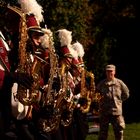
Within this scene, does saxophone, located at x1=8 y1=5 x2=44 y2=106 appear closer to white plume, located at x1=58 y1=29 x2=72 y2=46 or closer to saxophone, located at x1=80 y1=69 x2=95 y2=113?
white plume, located at x1=58 y1=29 x2=72 y2=46

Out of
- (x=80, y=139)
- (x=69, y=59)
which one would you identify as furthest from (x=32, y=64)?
(x=80, y=139)

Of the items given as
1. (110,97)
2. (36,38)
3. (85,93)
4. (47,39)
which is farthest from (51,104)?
(110,97)

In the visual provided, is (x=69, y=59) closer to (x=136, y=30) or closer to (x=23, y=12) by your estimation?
(x=23, y=12)

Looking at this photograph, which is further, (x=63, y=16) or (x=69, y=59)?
(x=63, y=16)

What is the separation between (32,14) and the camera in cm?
707

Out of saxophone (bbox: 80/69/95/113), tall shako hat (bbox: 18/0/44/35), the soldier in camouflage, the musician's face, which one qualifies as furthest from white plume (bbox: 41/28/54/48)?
the soldier in camouflage

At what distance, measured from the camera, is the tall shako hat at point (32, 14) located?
22.4ft

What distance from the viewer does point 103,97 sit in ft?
41.0

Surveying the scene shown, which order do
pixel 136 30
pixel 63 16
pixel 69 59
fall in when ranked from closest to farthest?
pixel 69 59
pixel 63 16
pixel 136 30

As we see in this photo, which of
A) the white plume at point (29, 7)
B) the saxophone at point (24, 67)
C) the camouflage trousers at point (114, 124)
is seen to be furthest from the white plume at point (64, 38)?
the saxophone at point (24, 67)

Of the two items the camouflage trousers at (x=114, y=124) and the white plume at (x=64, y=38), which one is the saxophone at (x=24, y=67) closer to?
the white plume at (x=64, y=38)

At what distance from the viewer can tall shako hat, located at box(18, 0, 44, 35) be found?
6.83 metres

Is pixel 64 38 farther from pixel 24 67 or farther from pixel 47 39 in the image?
pixel 24 67

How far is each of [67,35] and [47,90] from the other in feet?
10.6
